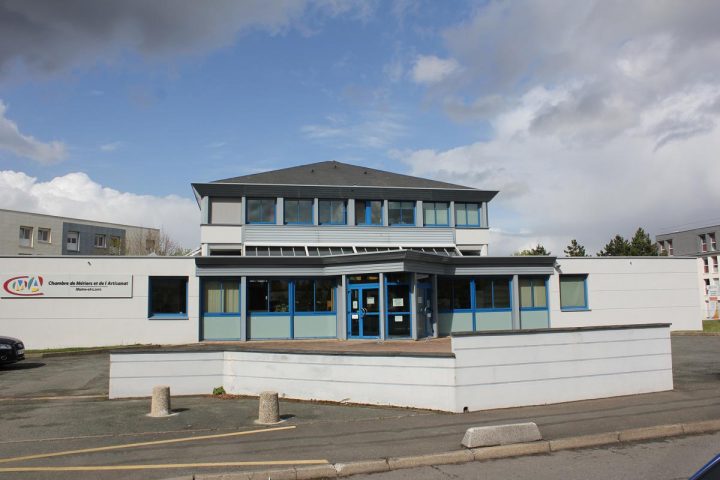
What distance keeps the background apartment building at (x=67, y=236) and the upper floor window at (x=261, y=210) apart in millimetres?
42502

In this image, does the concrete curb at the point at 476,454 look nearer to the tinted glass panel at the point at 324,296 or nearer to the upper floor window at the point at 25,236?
the tinted glass panel at the point at 324,296

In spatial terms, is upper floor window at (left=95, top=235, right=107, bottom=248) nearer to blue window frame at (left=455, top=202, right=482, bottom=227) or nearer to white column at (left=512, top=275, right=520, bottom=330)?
blue window frame at (left=455, top=202, right=482, bottom=227)

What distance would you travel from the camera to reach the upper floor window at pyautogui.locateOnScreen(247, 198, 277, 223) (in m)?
28.8

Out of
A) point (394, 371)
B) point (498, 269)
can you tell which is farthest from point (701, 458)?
point (498, 269)

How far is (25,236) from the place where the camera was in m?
64.4

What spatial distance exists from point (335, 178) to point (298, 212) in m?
2.95

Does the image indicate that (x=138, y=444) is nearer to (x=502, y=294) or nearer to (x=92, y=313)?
(x=92, y=313)

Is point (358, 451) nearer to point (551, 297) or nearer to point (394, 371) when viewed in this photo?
point (394, 371)

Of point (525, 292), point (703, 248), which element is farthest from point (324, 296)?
point (703, 248)

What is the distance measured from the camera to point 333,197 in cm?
2953

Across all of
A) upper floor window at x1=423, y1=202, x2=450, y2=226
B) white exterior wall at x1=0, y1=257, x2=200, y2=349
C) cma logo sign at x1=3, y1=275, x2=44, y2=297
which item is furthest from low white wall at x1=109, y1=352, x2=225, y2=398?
upper floor window at x1=423, y1=202, x2=450, y2=226

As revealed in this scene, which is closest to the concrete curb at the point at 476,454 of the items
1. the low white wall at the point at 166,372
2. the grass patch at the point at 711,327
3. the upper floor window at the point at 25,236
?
the low white wall at the point at 166,372

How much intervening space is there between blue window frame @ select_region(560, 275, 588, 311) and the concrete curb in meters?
18.2

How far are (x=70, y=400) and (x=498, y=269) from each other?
18.5m
